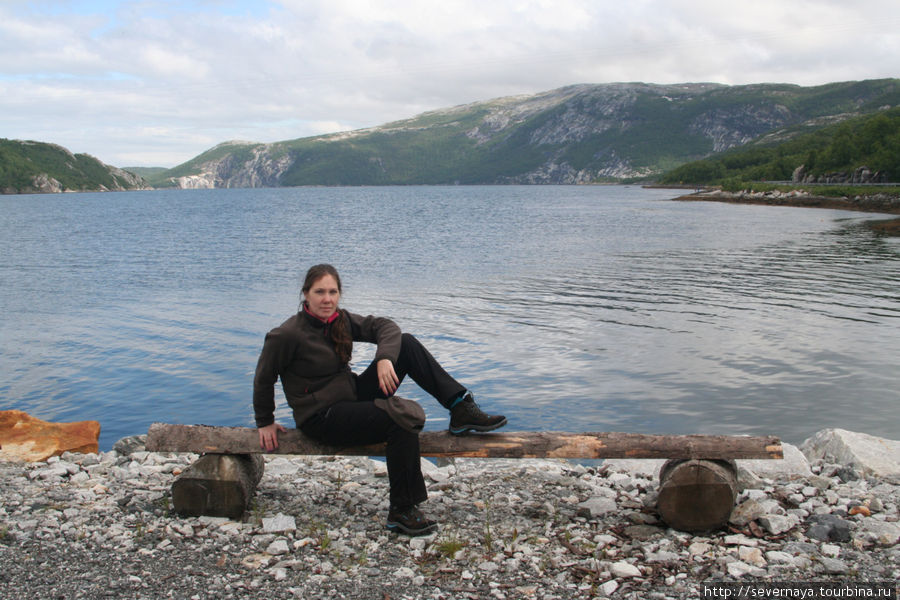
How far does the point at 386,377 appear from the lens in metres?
6.66

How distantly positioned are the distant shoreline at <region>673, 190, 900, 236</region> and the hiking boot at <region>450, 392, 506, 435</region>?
56.9 m

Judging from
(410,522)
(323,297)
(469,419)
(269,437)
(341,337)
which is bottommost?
(410,522)

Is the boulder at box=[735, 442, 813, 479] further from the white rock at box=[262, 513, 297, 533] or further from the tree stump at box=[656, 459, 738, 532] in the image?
the white rock at box=[262, 513, 297, 533]

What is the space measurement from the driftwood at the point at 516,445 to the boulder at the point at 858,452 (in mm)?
3080

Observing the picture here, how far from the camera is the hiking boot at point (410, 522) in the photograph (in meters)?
6.78

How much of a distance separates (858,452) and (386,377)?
698 centimetres

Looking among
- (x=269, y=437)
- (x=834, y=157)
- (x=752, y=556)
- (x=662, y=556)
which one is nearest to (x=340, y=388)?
(x=269, y=437)

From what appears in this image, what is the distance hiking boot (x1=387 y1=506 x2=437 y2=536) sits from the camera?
6.78 m

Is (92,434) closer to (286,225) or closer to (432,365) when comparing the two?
(432,365)

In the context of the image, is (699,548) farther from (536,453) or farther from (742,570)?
(536,453)

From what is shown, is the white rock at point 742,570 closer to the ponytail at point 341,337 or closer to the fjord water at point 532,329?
the ponytail at point 341,337

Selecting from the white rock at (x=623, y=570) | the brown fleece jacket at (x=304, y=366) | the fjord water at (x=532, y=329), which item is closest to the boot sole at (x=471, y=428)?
the brown fleece jacket at (x=304, y=366)

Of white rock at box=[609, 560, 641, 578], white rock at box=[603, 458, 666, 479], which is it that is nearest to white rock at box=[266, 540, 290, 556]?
white rock at box=[609, 560, 641, 578]

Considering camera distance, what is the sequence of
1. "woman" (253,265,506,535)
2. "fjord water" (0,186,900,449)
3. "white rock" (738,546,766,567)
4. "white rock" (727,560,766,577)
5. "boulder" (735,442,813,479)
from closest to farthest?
"white rock" (727,560,766,577), "white rock" (738,546,766,567), "woman" (253,265,506,535), "boulder" (735,442,813,479), "fjord water" (0,186,900,449)
